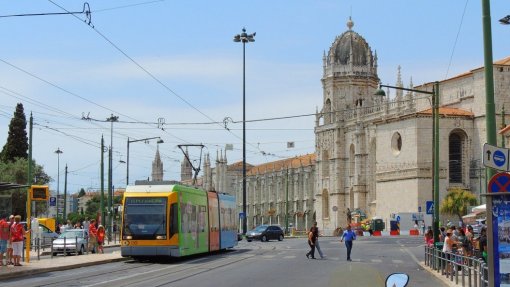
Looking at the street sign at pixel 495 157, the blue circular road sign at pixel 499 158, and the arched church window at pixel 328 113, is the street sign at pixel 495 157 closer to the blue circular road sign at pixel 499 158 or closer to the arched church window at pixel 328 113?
the blue circular road sign at pixel 499 158

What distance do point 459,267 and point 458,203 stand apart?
200ft

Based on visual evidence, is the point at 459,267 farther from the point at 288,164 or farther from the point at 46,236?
the point at 288,164

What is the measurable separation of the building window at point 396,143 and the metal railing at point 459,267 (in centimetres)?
6459

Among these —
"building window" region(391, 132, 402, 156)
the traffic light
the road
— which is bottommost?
the road

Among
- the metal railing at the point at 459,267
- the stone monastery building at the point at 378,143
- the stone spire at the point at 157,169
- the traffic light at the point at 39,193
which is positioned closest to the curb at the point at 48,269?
the traffic light at the point at 39,193

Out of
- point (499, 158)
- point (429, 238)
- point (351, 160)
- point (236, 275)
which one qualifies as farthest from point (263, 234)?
point (499, 158)

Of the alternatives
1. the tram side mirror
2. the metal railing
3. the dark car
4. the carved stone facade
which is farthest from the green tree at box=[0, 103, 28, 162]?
the tram side mirror

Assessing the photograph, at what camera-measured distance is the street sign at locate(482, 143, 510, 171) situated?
12.9 m

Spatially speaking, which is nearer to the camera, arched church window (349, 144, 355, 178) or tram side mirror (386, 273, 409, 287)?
tram side mirror (386, 273, 409, 287)

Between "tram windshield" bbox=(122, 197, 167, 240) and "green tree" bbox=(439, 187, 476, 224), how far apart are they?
180ft

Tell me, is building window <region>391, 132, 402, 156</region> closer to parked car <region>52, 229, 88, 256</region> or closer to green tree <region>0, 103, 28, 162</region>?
Result: green tree <region>0, 103, 28, 162</region>

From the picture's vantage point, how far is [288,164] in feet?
485

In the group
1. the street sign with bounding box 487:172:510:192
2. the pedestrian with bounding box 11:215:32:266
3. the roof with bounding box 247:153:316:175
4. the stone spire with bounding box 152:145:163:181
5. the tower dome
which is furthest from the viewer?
the stone spire with bounding box 152:145:163:181

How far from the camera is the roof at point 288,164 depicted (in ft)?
460
